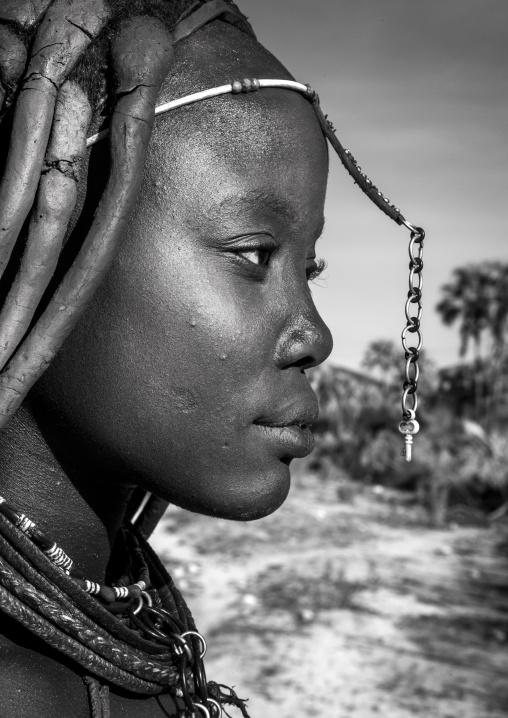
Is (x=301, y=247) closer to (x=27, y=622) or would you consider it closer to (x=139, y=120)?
(x=139, y=120)

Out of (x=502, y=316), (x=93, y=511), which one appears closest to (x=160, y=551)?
(x=93, y=511)

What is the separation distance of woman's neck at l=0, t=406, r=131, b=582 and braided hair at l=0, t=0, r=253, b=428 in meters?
0.19

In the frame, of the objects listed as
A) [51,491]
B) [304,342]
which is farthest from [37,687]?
[304,342]

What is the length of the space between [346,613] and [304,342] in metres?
7.87

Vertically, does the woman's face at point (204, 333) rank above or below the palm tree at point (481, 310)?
below

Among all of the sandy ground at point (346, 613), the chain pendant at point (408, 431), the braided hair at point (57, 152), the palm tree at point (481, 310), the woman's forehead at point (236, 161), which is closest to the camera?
the braided hair at point (57, 152)

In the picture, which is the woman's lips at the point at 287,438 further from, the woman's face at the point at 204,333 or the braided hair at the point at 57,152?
the braided hair at the point at 57,152

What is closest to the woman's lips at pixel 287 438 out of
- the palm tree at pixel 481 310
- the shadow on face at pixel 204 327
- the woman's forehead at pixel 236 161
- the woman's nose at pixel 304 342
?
the shadow on face at pixel 204 327

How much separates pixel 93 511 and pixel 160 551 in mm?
9003

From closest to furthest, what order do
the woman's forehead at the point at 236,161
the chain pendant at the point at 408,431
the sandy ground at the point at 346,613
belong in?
1. the woman's forehead at the point at 236,161
2. the chain pendant at the point at 408,431
3. the sandy ground at the point at 346,613

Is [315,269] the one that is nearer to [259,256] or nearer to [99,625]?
[259,256]

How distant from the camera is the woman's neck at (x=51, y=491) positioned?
62.0 inches

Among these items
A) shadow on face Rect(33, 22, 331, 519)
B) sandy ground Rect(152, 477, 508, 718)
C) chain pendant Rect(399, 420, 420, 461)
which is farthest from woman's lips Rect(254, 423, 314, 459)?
sandy ground Rect(152, 477, 508, 718)

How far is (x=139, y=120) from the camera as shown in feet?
4.61
